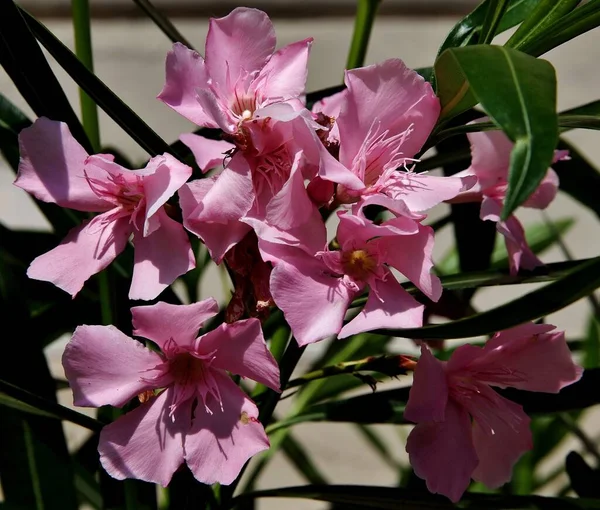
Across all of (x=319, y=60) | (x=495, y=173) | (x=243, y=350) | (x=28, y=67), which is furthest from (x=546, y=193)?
(x=319, y=60)

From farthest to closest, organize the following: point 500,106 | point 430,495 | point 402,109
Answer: point 430,495, point 402,109, point 500,106

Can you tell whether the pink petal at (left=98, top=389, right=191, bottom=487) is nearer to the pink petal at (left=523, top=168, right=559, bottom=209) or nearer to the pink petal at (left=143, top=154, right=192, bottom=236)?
the pink petal at (left=143, top=154, right=192, bottom=236)

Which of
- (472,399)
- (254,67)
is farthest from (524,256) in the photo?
(254,67)

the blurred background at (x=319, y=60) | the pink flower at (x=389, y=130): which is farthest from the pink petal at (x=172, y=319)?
the blurred background at (x=319, y=60)

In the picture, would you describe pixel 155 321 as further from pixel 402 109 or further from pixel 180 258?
pixel 402 109

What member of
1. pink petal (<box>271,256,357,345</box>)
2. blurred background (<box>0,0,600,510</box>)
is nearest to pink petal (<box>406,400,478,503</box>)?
pink petal (<box>271,256,357,345</box>)

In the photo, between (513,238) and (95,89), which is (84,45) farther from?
(513,238)

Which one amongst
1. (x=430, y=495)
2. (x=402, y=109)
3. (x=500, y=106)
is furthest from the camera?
(x=430, y=495)
